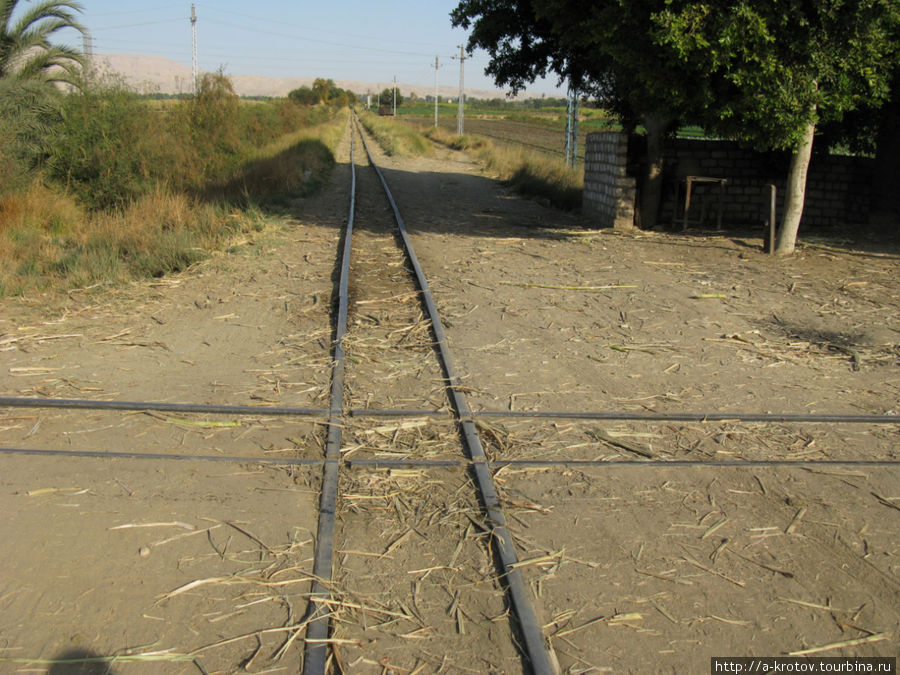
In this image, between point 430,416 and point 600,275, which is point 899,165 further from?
point 430,416

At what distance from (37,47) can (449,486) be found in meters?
21.4

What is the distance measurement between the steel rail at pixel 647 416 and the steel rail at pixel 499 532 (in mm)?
298

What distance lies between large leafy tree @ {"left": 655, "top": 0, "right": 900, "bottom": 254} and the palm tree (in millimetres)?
17165

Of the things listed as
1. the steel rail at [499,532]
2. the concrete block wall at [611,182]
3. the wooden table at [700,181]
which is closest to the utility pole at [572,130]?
the concrete block wall at [611,182]

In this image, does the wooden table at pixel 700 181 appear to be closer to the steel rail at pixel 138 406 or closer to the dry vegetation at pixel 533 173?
the dry vegetation at pixel 533 173

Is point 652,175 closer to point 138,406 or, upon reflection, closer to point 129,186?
point 138,406

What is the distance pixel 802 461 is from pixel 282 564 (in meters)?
3.51

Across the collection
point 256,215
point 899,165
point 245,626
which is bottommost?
point 245,626

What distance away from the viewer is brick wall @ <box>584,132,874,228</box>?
15.5m

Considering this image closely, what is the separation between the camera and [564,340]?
8.07 m

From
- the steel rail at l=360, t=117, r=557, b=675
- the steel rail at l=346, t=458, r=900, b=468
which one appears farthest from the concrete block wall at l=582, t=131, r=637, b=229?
the steel rail at l=346, t=458, r=900, b=468

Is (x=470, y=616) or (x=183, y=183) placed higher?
(x=183, y=183)

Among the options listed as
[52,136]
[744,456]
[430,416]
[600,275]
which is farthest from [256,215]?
[744,456]

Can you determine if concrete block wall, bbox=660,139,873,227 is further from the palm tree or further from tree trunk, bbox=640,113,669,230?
the palm tree
